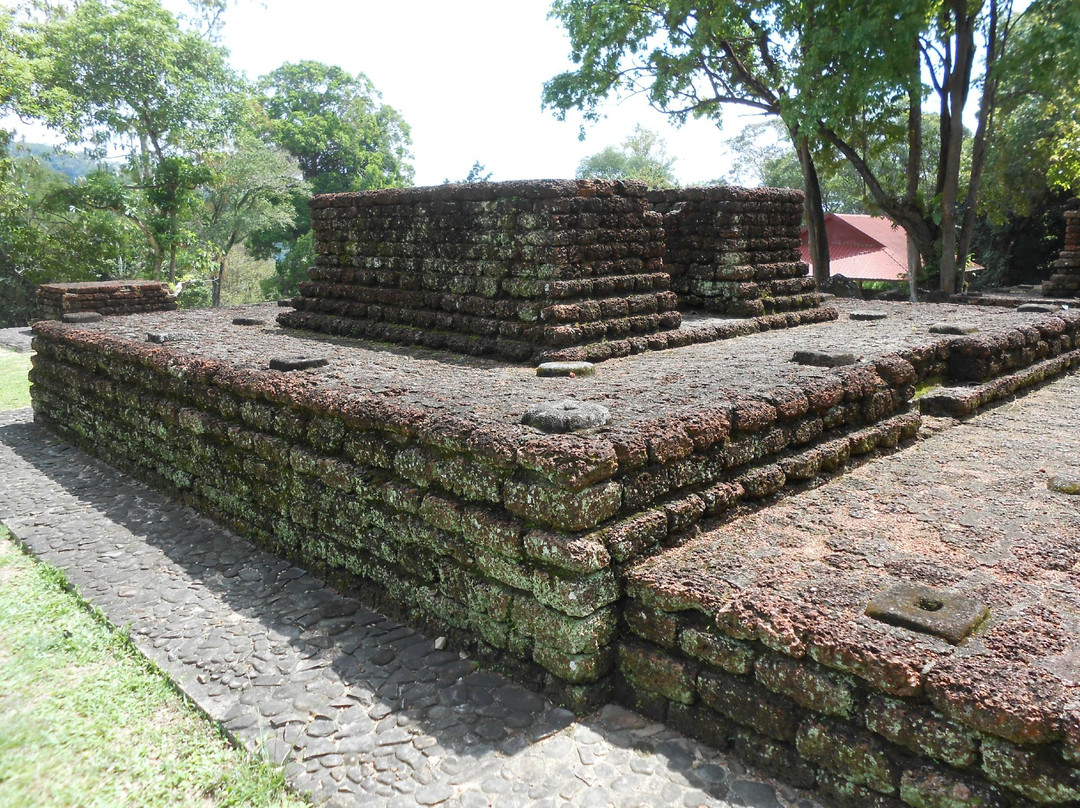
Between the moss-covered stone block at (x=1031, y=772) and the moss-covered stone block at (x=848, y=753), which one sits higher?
the moss-covered stone block at (x=1031, y=772)

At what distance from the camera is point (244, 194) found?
25.0 m

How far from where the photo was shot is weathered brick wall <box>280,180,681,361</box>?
5.24 metres

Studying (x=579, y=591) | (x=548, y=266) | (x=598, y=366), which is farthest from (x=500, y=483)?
(x=548, y=266)

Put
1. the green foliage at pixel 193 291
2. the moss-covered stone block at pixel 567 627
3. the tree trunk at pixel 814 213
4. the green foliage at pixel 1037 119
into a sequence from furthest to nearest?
the green foliage at pixel 193 291
the tree trunk at pixel 814 213
the green foliage at pixel 1037 119
the moss-covered stone block at pixel 567 627

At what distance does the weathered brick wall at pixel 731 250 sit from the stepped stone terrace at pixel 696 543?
64.7 inches

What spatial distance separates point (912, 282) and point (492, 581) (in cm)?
1354

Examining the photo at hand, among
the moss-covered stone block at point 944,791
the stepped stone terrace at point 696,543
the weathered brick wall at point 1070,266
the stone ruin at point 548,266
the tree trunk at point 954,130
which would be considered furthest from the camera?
the tree trunk at point 954,130

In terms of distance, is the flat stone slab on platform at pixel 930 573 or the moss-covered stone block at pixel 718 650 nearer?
the flat stone slab on platform at pixel 930 573

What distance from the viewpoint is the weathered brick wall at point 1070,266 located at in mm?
11141

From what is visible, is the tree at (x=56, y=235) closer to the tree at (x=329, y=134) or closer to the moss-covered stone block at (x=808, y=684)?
the tree at (x=329, y=134)

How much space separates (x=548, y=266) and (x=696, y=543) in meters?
Answer: 2.64

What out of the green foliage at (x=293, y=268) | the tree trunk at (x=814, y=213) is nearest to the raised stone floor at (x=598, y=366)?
the tree trunk at (x=814, y=213)

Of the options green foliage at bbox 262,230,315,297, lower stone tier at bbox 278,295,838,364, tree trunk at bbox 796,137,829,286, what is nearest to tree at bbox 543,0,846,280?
tree trunk at bbox 796,137,829,286

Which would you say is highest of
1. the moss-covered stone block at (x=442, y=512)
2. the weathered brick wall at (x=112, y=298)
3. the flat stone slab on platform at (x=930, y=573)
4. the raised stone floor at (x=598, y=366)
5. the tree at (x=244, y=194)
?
the tree at (x=244, y=194)
